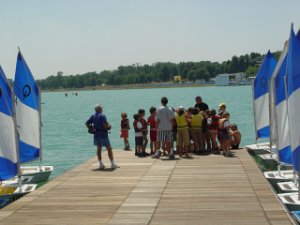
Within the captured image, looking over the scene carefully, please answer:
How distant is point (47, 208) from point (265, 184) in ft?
14.1

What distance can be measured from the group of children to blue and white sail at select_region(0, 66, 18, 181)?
4.67 m

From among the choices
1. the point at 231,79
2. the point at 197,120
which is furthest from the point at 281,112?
the point at 231,79

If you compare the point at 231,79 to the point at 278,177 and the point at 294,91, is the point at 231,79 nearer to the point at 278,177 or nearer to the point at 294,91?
the point at 278,177

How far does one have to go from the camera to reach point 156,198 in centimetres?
1084

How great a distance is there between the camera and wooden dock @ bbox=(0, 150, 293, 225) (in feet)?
30.6

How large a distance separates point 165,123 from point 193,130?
1160mm

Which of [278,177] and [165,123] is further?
[165,123]

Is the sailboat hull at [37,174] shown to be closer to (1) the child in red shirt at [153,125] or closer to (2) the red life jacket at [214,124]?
(1) the child in red shirt at [153,125]

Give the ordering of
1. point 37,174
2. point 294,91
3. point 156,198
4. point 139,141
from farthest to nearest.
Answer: point 139,141 → point 37,174 → point 156,198 → point 294,91

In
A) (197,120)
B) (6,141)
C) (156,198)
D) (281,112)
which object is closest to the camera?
(156,198)

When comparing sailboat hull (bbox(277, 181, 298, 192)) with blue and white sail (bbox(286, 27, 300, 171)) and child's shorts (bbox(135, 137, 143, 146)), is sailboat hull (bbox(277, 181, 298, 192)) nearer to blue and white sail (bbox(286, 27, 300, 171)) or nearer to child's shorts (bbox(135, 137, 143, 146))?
blue and white sail (bbox(286, 27, 300, 171))

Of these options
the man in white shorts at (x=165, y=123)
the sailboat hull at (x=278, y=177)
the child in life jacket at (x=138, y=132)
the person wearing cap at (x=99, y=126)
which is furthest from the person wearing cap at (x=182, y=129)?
the sailboat hull at (x=278, y=177)

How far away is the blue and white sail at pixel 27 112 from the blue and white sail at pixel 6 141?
167 inches

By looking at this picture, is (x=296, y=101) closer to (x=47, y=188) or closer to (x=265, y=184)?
(x=265, y=184)
